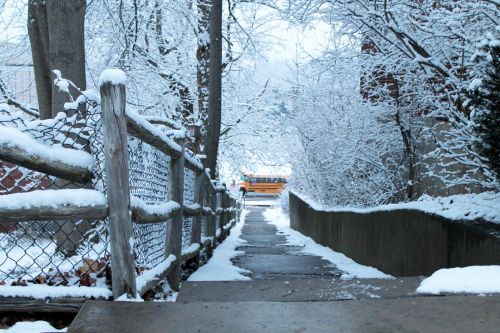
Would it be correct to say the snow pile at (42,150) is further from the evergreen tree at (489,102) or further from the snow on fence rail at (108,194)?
the evergreen tree at (489,102)

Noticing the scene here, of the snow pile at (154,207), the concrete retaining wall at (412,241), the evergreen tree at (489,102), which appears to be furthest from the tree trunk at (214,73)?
the evergreen tree at (489,102)

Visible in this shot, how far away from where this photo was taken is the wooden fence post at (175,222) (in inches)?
186

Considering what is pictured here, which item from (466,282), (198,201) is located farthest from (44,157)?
(198,201)

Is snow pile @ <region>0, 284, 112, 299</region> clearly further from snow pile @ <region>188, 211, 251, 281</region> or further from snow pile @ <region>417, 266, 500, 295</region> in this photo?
snow pile @ <region>188, 211, 251, 281</region>

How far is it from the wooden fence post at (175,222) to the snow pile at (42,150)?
170cm

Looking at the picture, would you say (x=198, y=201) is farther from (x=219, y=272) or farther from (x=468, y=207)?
(x=468, y=207)

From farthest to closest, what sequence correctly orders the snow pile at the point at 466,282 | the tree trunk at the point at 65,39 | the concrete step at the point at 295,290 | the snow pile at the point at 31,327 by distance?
the tree trunk at the point at 65,39, the concrete step at the point at 295,290, the snow pile at the point at 466,282, the snow pile at the point at 31,327

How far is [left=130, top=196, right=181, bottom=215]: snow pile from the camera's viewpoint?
3.21m

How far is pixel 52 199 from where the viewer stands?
285 centimetres

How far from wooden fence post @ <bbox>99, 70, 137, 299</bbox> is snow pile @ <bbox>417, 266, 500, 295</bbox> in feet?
5.77

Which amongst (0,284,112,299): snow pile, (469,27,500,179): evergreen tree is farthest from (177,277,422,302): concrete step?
(469,27,500,179): evergreen tree

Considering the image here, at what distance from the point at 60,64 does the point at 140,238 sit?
301 centimetres

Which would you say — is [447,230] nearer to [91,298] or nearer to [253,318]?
[253,318]

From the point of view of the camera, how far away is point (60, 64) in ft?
19.6
